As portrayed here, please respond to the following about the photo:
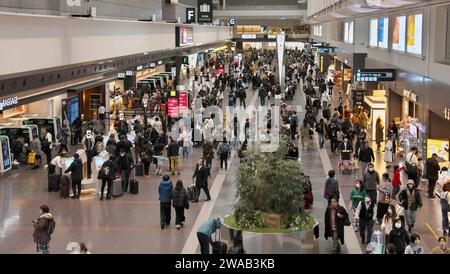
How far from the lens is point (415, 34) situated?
861 inches

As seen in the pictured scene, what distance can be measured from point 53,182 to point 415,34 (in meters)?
11.9

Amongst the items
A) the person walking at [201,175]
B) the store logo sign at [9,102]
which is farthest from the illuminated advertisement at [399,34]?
the store logo sign at [9,102]

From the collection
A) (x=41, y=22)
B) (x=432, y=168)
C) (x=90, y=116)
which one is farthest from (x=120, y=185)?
(x=90, y=116)

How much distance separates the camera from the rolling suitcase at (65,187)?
57.4 feet

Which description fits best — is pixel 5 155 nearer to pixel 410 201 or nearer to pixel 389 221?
pixel 410 201

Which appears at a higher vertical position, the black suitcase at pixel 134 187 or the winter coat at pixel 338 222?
the winter coat at pixel 338 222

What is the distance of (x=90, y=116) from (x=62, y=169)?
1446cm

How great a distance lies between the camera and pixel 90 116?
32938mm

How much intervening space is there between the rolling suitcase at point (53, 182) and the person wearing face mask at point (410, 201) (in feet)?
29.8

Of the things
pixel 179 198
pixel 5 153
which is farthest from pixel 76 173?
pixel 5 153

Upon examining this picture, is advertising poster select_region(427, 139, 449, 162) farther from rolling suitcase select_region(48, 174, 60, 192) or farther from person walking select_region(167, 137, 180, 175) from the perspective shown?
rolling suitcase select_region(48, 174, 60, 192)

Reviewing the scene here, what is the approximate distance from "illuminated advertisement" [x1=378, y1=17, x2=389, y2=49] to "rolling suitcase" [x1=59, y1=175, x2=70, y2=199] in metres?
15.6

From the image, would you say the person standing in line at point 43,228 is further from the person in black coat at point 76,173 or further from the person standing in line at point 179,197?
the person in black coat at point 76,173

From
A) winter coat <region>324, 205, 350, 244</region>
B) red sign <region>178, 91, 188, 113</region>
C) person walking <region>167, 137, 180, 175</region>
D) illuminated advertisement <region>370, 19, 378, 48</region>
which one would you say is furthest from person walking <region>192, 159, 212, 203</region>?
illuminated advertisement <region>370, 19, 378, 48</region>
